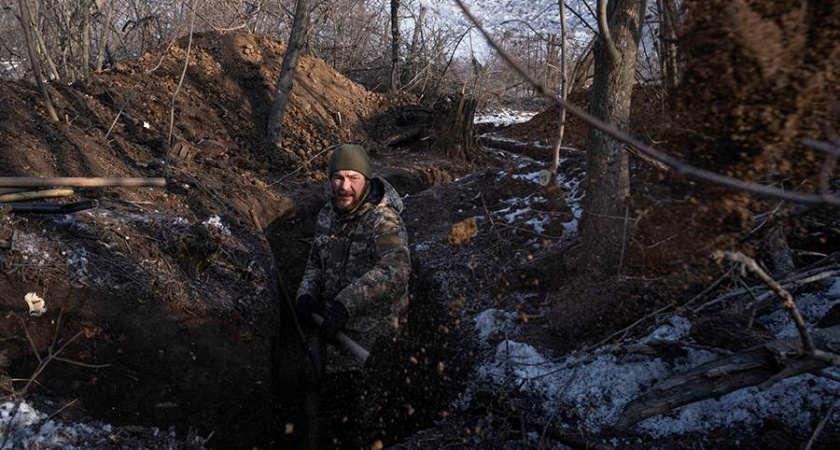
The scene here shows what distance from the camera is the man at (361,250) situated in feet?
14.1

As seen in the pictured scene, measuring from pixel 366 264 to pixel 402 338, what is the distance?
654mm

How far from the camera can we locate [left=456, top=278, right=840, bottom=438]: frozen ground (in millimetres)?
3033

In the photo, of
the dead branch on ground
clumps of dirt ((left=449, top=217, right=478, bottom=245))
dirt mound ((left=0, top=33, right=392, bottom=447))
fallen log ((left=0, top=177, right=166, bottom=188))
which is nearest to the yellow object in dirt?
fallen log ((left=0, top=177, right=166, bottom=188))

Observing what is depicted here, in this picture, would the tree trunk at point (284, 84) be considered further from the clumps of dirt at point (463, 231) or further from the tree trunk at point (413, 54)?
the tree trunk at point (413, 54)

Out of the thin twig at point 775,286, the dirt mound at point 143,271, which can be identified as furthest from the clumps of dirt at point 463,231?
the thin twig at point 775,286

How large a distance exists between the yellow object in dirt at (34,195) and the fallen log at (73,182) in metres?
0.09

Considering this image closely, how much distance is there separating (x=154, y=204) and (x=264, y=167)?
10.5ft

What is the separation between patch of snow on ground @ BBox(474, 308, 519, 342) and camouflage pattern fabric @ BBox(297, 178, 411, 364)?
2.67 ft

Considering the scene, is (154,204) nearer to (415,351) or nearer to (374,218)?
(374,218)

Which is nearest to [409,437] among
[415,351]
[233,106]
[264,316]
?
[415,351]

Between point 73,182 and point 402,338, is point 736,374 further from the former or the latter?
point 73,182

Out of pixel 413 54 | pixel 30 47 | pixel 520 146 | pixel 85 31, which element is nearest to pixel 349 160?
pixel 30 47

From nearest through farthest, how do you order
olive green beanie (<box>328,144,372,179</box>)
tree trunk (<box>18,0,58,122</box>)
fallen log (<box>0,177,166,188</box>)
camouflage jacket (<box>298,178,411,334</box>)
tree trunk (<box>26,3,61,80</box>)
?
camouflage jacket (<box>298,178,411,334</box>), olive green beanie (<box>328,144,372,179</box>), fallen log (<box>0,177,166,188</box>), tree trunk (<box>18,0,58,122</box>), tree trunk (<box>26,3,61,80</box>)

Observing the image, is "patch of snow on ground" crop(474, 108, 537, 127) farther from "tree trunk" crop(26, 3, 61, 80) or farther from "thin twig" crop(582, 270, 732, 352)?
"thin twig" crop(582, 270, 732, 352)
